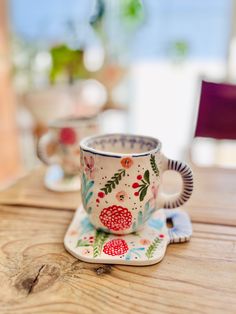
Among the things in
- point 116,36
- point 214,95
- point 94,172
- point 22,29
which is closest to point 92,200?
point 94,172

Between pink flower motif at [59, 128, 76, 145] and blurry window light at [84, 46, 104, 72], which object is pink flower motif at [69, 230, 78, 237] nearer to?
pink flower motif at [59, 128, 76, 145]

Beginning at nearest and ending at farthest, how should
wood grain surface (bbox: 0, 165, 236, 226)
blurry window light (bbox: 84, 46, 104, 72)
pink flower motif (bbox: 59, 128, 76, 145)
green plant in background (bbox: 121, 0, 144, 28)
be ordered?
wood grain surface (bbox: 0, 165, 236, 226), pink flower motif (bbox: 59, 128, 76, 145), green plant in background (bbox: 121, 0, 144, 28), blurry window light (bbox: 84, 46, 104, 72)

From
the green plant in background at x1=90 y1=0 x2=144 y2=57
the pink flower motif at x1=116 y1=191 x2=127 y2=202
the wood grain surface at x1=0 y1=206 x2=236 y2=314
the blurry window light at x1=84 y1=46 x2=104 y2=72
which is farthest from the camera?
the blurry window light at x1=84 y1=46 x2=104 y2=72

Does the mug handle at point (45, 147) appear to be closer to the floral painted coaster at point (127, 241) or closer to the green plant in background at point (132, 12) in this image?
the floral painted coaster at point (127, 241)

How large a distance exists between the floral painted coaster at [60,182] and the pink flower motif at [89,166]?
8.1 inches

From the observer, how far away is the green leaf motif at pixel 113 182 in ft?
1.53

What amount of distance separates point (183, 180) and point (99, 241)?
0.50 feet

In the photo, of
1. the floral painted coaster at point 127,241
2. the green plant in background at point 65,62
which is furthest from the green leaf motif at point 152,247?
the green plant in background at point 65,62

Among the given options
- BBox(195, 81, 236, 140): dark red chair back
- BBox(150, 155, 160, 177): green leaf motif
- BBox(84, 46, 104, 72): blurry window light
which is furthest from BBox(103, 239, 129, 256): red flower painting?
BBox(84, 46, 104, 72): blurry window light

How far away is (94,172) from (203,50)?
2.15m

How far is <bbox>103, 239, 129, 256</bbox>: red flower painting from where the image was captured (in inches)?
18.2

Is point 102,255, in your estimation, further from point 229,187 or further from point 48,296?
point 229,187

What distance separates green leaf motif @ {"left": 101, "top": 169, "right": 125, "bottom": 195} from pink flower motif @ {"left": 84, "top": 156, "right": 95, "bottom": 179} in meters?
0.03

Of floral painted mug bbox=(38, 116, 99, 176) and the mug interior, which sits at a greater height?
the mug interior
